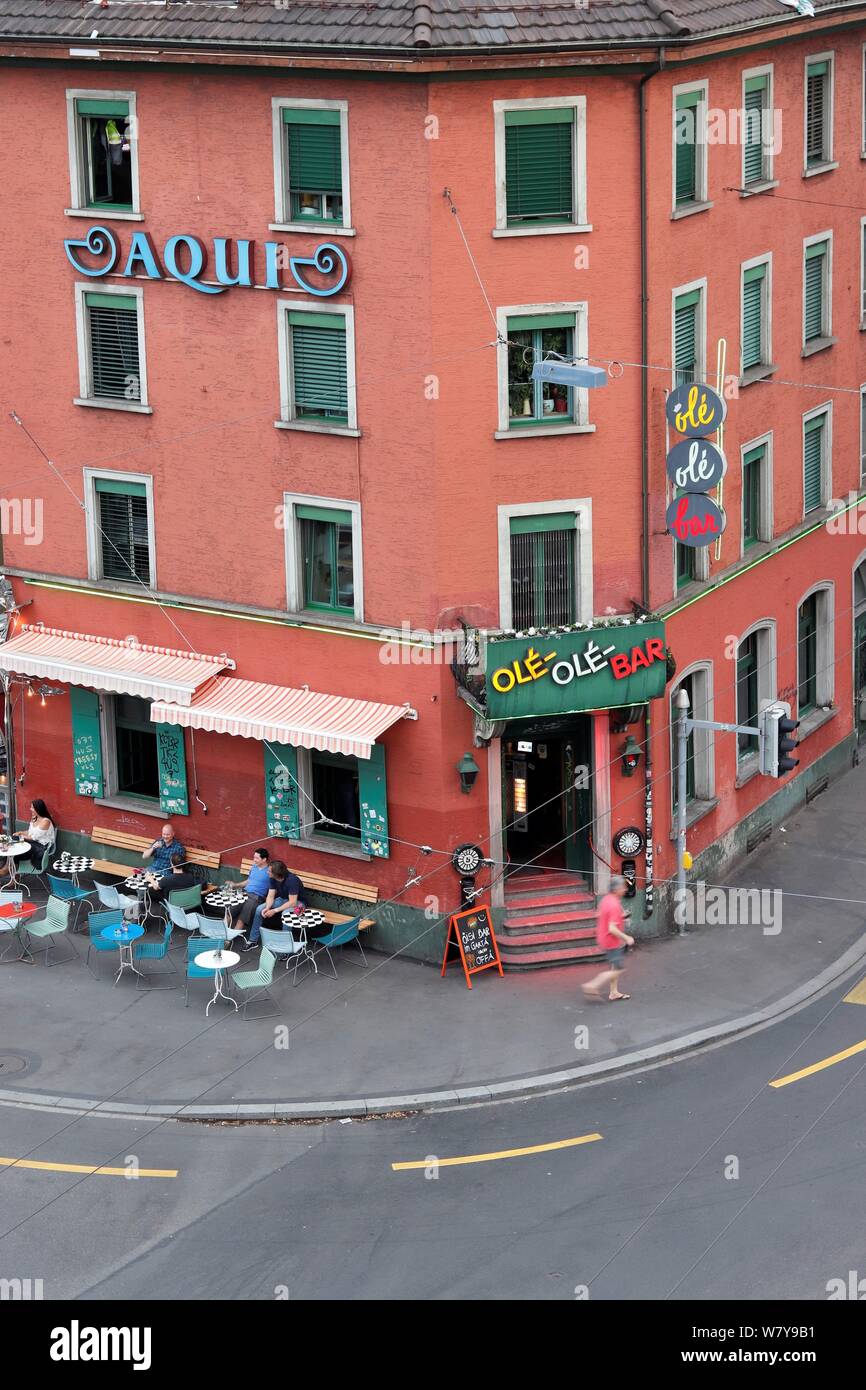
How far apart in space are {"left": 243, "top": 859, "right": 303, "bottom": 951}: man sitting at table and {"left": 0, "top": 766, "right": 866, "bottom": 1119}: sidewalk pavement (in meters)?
0.80

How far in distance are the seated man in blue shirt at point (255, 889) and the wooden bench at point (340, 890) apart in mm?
754

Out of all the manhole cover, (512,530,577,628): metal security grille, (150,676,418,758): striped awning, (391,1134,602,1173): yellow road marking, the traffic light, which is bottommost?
(391,1134,602,1173): yellow road marking

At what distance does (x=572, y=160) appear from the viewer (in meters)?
32.7

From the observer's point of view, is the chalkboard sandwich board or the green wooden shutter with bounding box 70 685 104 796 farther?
the green wooden shutter with bounding box 70 685 104 796

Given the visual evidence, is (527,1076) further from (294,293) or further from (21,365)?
(21,365)

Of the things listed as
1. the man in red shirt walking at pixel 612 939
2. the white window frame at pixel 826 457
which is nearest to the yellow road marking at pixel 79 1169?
the man in red shirt walking at pixel 612 939

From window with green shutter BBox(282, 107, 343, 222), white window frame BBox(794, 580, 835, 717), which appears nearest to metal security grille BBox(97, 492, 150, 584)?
window with green shutter BBox(282, 107, 343, 222)

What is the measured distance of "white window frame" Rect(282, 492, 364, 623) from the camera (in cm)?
3416

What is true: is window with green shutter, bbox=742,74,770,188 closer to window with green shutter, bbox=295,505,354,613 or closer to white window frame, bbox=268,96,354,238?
white window frame, bbox=268,96,354,238

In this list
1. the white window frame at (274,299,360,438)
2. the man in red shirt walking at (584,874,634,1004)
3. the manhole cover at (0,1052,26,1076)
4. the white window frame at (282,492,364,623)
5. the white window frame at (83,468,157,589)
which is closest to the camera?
the manhole cover at (0,1052,26,1076)

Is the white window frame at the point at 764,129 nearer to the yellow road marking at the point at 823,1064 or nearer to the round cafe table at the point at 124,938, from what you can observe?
the yellow road marking at the point at 823,1064

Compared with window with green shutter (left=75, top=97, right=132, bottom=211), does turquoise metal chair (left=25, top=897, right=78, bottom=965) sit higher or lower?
lower

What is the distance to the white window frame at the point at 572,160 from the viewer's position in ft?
105

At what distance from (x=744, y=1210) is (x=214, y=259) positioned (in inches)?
648
